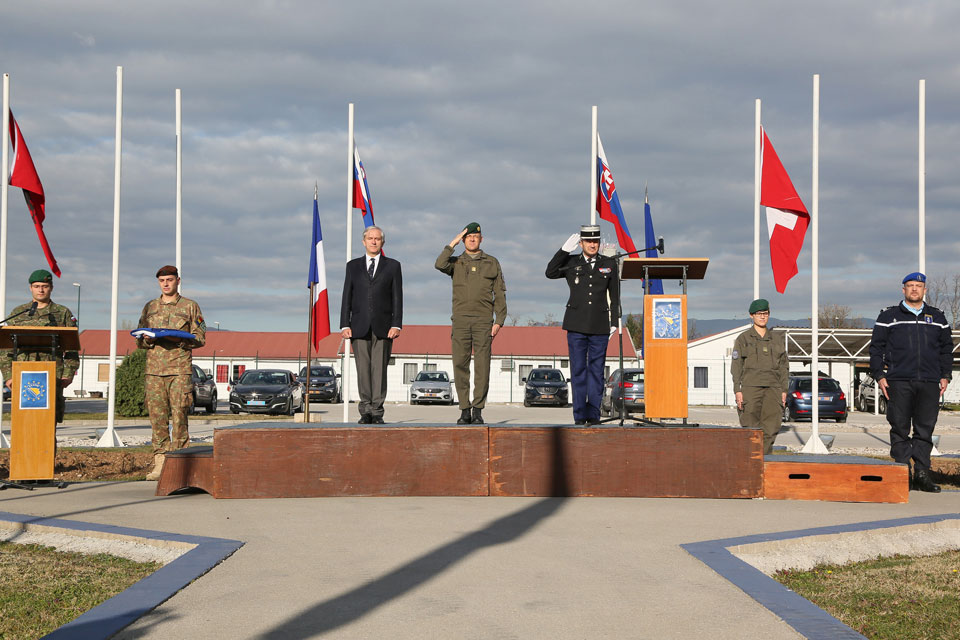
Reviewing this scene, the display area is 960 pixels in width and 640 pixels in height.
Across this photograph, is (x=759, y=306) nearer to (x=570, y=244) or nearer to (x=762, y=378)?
(x=762, y=378)

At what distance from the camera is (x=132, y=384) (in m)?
24.5

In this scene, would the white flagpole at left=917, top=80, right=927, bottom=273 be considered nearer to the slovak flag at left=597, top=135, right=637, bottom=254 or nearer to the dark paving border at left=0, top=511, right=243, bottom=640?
the slovak flag at left=597, top=135, right=637, bottom=254

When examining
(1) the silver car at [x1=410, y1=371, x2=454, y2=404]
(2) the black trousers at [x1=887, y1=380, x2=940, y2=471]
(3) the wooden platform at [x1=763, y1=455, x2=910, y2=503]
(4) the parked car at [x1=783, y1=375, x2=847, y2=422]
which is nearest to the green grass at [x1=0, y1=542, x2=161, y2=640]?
(3) the wooden platform at [x1=763, y1=455, x2=910, y2=503]

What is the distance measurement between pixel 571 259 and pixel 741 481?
2811 millimetres

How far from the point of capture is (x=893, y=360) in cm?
942

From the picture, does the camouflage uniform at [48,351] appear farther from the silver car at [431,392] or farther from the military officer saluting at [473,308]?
Answer: the silver car at [431,392]

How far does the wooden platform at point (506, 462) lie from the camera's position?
8.13 meters

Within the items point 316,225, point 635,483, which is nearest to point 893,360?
point 635,483

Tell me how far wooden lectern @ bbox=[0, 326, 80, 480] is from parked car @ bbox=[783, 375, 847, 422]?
81.2ft

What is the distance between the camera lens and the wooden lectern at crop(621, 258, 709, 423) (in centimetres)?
877

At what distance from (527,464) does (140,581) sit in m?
4.08

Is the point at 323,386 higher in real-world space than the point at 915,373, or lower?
lower

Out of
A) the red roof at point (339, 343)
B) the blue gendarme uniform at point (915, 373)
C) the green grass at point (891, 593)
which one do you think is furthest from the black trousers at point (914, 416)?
the red roof at point (339, 343)

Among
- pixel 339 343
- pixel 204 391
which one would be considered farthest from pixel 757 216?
pixel 339 343
